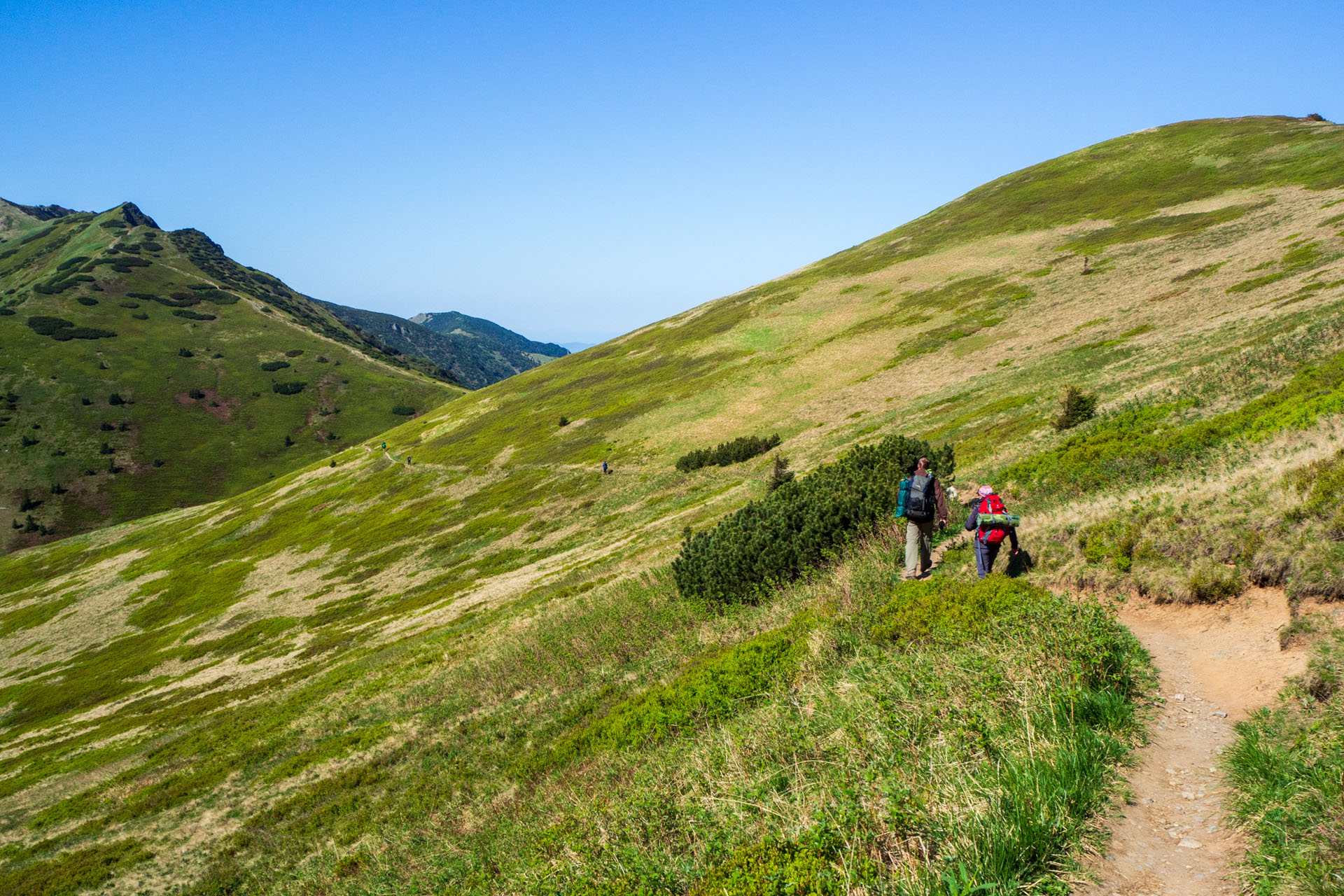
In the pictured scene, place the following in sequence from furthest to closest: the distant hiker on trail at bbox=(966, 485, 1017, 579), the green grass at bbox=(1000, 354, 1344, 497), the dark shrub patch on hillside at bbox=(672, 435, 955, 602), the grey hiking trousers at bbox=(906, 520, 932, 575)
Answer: the dark shrub patch on hillside at bbox=(672, 435, 955, 602) < the grey hiking trousers at bbox=(906, 520, 932, 575) < the green grass at bbox=(1000, 354, 1344, 497) < the distant hiker on trail at bbox=(966, 485, 1017, 579)

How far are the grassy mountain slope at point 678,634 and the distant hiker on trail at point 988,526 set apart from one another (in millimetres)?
1191

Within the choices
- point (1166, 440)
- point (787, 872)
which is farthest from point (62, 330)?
point (1166, 440)

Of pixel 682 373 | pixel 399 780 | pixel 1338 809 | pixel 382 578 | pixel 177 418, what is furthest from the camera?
pixel 177 418

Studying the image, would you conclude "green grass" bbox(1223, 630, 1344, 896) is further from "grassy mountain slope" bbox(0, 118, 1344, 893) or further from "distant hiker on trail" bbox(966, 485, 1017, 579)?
"distant hiker on trail" bbox(966, 485, 1017, 579)

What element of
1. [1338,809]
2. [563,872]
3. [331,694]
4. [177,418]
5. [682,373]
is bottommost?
[331,694]

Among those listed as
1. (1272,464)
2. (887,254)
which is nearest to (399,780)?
(1272,464)

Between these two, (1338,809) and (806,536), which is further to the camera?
(806,536)

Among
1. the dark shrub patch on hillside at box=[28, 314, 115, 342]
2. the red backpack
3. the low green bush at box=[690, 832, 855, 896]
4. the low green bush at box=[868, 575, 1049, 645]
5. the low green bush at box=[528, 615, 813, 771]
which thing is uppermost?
the dark shrub patch on hillside at box=[28, 314, 115, 342]

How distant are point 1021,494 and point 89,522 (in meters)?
196

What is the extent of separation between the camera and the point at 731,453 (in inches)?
2562

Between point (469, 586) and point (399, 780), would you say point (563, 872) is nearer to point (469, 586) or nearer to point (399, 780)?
point (399, 780)

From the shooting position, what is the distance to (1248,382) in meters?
22.4

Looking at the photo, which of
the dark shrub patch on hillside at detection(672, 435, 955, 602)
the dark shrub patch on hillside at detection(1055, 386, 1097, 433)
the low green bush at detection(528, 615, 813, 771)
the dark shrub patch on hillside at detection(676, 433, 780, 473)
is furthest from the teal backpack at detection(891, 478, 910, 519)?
the dark shrub patch on hillside at detection(676, 433, 780, 473)

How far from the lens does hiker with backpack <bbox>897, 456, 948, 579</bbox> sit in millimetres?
15344
